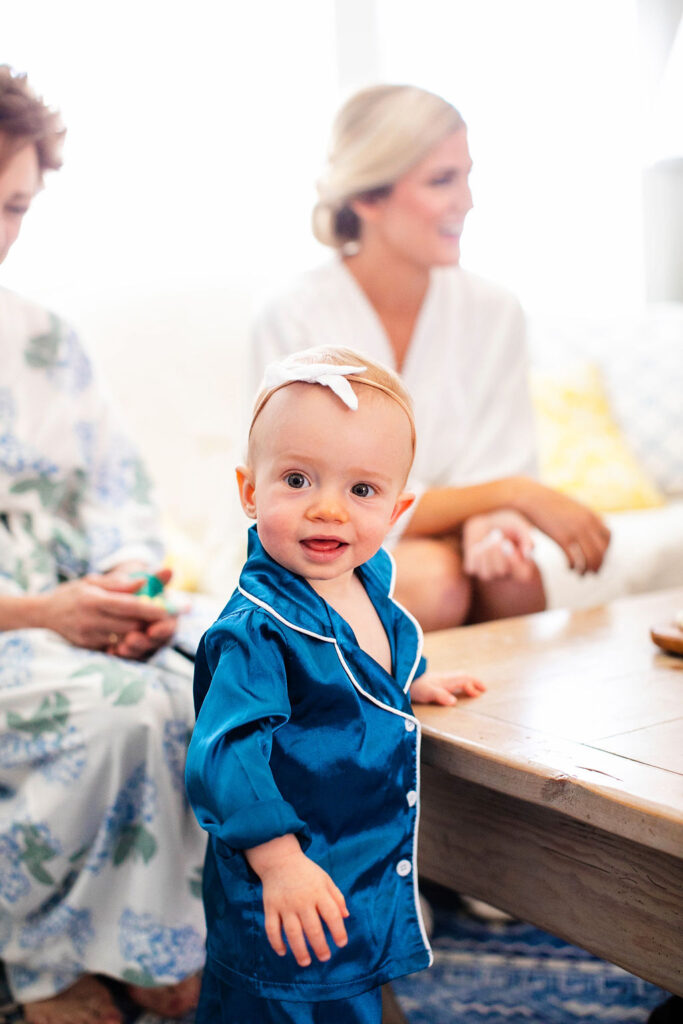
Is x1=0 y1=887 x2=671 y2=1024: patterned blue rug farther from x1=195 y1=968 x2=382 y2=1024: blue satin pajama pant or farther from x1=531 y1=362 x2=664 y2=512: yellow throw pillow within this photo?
x1=531 y1=362 x2=664 y2=512: yellow throw pillow

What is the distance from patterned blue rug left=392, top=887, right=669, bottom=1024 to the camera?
109 centimetres

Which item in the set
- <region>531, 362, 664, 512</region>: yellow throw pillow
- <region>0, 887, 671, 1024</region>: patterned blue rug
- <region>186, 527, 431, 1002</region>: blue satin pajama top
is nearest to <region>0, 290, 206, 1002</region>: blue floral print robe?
<region>0, 887, 671, 1024</region>: patterned blue rug

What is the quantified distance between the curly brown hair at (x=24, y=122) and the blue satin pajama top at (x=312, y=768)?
57 cm

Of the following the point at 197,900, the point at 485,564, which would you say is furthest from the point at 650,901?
the point at 485,564

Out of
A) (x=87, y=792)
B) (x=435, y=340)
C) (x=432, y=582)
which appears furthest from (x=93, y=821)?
(x=435, y=340)

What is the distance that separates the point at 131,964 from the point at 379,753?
45 centimetres

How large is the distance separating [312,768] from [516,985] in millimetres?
602

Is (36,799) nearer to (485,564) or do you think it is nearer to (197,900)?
(197,900)

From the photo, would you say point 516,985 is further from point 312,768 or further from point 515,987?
point 312,768

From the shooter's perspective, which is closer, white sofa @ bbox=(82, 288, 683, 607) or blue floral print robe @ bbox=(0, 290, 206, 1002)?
blue floral print robe @ bbox=(0, 290, 206, 1002)

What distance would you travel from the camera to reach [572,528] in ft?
4.38

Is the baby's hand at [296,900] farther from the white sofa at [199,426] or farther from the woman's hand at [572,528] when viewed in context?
the white sofa at [199,426]

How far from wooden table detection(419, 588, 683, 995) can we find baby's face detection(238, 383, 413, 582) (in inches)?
8.0

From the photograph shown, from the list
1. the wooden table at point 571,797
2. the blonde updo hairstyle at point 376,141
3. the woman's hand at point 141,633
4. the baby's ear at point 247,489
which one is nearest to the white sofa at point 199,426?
the blonde updo hairstyle at point 376,141
